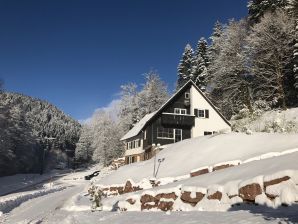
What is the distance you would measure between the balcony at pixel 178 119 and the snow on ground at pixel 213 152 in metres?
16.9

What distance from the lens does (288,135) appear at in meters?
22.4

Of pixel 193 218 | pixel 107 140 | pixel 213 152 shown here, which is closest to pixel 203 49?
pixel 107 140

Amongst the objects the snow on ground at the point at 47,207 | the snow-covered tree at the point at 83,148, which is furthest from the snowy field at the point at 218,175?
the snow-covered tree at the point at 83,148

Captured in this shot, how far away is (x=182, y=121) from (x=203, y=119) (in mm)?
3523

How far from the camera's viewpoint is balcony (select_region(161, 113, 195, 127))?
→ 164ft

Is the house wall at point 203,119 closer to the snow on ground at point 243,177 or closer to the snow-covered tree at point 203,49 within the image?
the snow-covered tree at point 203,49

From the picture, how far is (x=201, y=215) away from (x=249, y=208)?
1582 mm

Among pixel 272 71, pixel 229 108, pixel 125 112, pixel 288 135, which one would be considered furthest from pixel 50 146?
pixel 288 135

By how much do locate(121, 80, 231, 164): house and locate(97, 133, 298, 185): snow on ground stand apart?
676 inches

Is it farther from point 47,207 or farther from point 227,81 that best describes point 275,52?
point 47,207

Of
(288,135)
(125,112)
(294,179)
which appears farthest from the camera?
(125,112)

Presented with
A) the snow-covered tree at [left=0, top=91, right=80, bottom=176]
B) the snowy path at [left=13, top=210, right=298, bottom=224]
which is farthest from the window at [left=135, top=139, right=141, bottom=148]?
the snowy path at [left=13, top=210, right=298, bottom=224]

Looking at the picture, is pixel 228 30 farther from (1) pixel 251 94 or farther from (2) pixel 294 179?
(2) pixel 294 179

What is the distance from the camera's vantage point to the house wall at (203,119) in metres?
52.3
